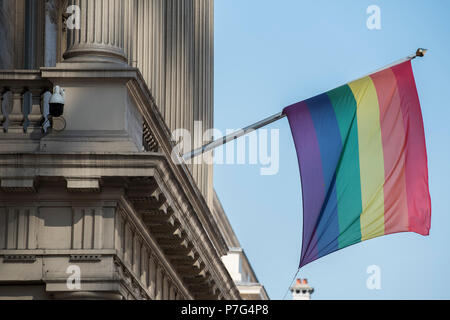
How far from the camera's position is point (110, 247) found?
25.5 metres

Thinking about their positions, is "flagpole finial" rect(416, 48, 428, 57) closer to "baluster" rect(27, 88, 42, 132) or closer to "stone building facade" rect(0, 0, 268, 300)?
"stone building facade" rect(0, 0, 268, 300)

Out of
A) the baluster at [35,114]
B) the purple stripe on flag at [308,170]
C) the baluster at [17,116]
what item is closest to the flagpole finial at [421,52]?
the purple stripe on flag at [308,170]

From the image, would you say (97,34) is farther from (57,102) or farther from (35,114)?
(57,102)

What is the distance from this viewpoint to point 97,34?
26641mm

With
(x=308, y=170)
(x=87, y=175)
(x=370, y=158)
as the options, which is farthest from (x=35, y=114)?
(x=370, y=158)

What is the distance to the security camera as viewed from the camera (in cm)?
2525

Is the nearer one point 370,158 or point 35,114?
point 35,114

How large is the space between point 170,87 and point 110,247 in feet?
37.2

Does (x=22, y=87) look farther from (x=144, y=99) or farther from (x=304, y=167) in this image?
(x=304, y=167)

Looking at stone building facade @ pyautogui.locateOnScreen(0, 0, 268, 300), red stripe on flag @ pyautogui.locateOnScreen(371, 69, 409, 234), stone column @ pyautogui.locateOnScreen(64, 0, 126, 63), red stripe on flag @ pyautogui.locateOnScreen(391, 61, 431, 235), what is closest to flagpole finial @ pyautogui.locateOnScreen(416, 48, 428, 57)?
red stripe on flag @ pyautogui.locateOnScreen(391, 61, 431, 235)

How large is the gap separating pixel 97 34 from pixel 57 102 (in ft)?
6.29

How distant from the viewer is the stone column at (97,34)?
2648 cm
